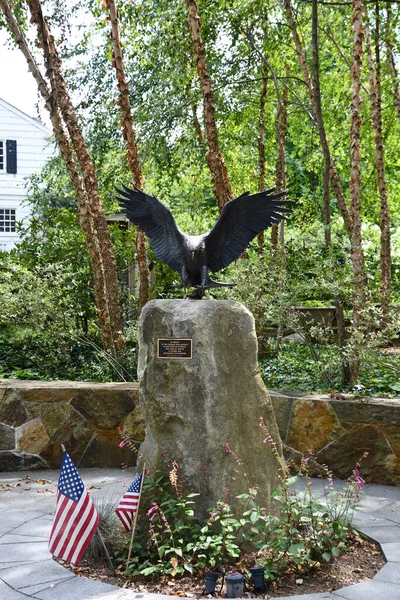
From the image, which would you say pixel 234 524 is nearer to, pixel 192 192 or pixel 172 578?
pixel 172 578

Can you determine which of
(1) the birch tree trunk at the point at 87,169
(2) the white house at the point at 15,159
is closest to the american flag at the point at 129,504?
(1) the birch tree trunk at the point at 87,169

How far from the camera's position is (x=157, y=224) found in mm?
5316

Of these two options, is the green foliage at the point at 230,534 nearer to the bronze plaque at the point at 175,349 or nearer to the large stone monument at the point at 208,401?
the large stone monument at the point at 208,401

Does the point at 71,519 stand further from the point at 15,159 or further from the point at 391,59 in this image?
the point at 15,159

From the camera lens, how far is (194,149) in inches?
510

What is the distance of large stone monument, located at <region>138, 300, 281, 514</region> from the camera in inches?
184

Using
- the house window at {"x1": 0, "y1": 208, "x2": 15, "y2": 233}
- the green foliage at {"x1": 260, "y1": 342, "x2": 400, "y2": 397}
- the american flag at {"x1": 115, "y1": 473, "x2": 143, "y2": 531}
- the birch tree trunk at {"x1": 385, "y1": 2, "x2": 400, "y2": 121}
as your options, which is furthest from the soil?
the house window at {"x1": 0, "y1": 208, "x2": 15, "y2": 233}

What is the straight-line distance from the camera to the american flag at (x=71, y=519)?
163 inches

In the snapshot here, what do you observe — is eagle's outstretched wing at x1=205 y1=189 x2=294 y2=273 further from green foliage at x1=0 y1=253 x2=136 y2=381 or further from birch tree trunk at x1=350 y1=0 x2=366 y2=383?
green foliage at x1=0 y1=253 x2=136 y2=381

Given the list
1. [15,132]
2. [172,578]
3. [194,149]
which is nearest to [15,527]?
[172,578]

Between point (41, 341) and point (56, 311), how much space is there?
0.87m

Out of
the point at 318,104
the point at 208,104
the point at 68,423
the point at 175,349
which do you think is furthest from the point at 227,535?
the point at 318,104

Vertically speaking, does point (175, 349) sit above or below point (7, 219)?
below

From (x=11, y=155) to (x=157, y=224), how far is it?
16.4 m
